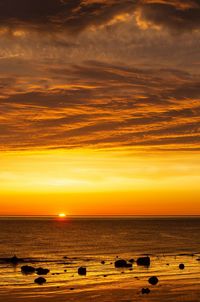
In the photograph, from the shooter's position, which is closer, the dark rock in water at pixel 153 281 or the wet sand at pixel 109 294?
the wet sand at pixel 109 294

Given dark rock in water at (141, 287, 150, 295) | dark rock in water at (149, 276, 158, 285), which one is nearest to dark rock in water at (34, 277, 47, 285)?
dark rock in water at (149, 276, 158, 285)

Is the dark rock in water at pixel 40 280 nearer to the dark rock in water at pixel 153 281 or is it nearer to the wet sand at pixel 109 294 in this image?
the wet sand at pixel 109 294

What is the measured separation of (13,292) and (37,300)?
21.6 feet

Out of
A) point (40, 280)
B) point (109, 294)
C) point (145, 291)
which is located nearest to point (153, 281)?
point (145, 291)

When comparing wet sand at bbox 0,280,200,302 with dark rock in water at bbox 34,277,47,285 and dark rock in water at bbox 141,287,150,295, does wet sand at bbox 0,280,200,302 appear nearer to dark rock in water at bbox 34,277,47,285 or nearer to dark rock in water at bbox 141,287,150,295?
dark rock in water at bbox 141,287,150,295

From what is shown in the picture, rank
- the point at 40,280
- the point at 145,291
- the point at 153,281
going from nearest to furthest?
the point at 145,291
the point at 153,281
the point at 40,280

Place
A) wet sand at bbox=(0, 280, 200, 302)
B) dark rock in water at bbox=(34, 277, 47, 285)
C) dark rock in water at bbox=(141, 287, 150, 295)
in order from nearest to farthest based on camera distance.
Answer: wet sand at bbox=(0, 280, 200, 302)
dark rock in water at bbox=(141, 287, 150, 295)
dark rock in water at bbox=(34, 277, 47, 285)

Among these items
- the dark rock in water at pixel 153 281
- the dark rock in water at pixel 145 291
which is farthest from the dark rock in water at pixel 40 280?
the dark rock in water at pixel 145 291

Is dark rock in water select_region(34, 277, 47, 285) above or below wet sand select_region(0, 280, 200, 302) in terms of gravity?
above

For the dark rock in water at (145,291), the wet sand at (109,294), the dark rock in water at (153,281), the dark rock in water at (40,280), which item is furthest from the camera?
the dark rock in water at (40,280)

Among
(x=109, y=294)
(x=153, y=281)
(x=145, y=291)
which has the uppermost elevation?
(x=153, y=281)

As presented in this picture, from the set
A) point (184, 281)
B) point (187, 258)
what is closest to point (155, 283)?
point (184, 281)

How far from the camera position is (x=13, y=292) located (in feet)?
194

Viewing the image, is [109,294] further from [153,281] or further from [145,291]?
[153,281]
